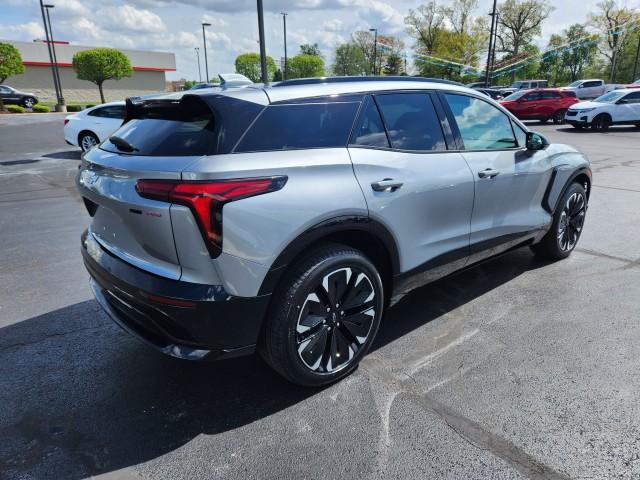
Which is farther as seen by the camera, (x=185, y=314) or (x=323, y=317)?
(x=323, y=317)

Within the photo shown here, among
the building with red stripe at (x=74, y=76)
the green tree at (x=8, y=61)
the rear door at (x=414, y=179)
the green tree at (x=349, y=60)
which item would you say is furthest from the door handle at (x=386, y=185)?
the green tree at (x=349, y=60)

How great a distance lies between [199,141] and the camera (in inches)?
92.5

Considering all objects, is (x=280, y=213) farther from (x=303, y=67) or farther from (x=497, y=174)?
(x=303, y=67)

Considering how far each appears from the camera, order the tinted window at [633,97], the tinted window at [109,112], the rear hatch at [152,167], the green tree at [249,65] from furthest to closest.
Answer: the green tree at [249,65] → the tinted window at [633,97] → the tinted window at [109,112] → the rear hatch at [152,167]

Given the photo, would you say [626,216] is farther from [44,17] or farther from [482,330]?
[44,17]

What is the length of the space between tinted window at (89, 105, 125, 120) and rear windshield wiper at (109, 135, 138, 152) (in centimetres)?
1081

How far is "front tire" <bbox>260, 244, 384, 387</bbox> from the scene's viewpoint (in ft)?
8.10

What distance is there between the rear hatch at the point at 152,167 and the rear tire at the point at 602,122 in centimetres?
2045

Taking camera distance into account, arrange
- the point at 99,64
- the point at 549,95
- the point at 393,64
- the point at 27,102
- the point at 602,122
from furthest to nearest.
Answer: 1. the point at 393,64
2. the point at 99,64
3. the point at 27,102
4. the point at 549,95
5. the point at 602,122

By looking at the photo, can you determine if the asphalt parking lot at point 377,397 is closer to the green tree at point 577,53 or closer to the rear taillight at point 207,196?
the rear taillight at point 207,196

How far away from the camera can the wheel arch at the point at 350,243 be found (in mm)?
2383

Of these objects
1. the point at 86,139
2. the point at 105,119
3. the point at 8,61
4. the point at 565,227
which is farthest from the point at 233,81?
the point at 8,61

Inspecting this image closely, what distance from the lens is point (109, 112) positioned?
12625 millimetres

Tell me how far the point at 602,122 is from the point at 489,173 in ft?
62.2
